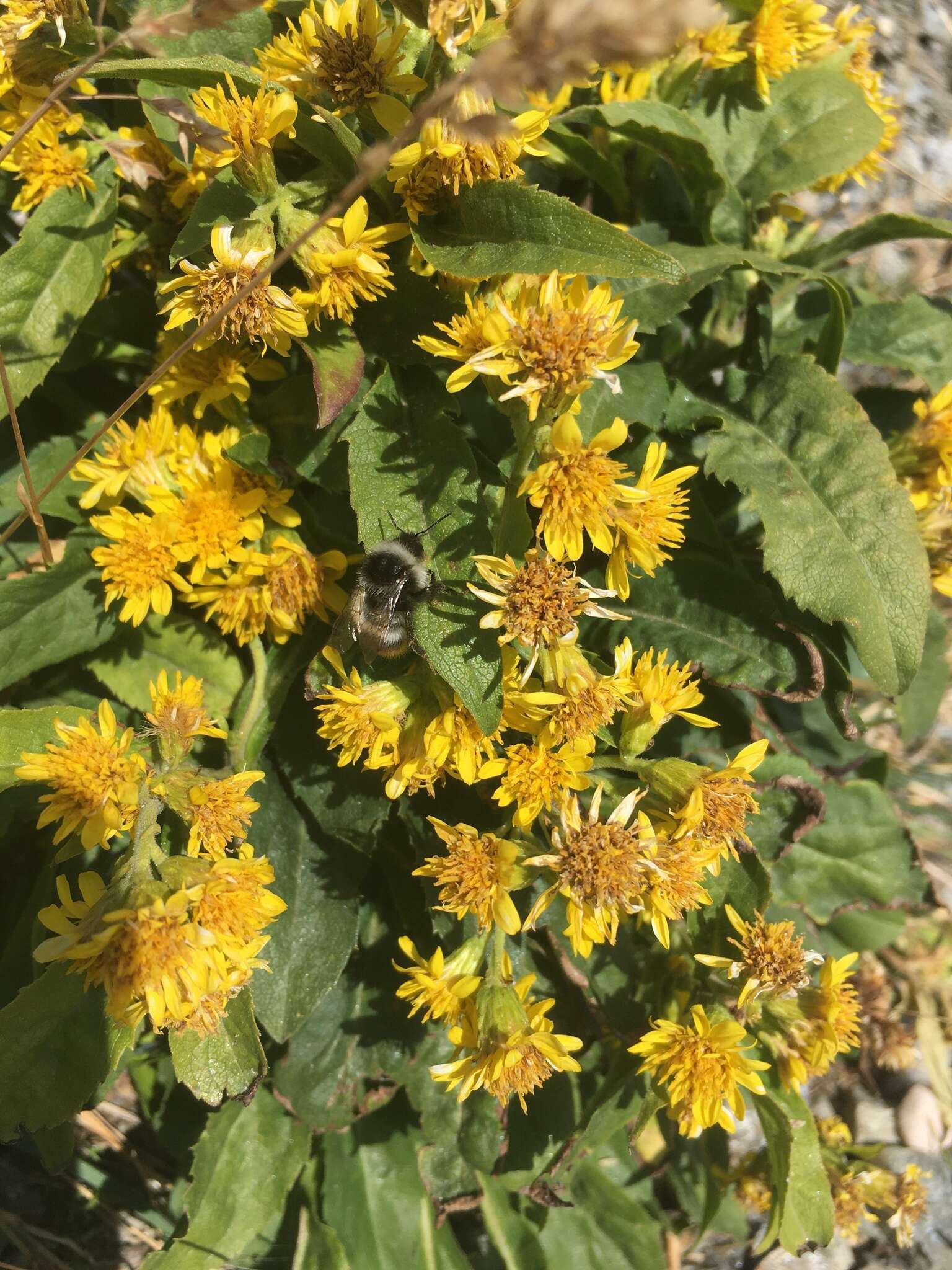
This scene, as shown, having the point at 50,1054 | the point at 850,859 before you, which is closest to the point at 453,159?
the point at 50,1054

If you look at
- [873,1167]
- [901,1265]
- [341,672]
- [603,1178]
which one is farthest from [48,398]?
[901,1265]

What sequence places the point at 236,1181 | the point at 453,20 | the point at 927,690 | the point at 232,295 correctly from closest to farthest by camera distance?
the point at 453,20 → the point at 232,295 → the point at 236,1181 → the point at 927,690

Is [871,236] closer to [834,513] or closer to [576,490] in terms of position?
[834,513]

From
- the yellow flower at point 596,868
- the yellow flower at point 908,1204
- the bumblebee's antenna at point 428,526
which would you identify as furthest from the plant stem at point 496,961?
the yellow flower at point 908,1204

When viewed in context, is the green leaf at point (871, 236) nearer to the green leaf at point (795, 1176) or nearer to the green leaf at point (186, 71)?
the green leaf at point (186, 71)

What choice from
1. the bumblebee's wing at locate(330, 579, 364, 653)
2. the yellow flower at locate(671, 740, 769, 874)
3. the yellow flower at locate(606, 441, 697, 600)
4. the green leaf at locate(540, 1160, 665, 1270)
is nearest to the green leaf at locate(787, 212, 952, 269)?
the yellow flower at locate(606, 441, 697, 600)

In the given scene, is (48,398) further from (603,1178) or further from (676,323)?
(603,1178)

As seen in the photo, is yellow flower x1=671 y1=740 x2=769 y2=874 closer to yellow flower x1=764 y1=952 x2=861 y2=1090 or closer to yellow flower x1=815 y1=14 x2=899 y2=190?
yellow flower x1=764 y1=952 x2=861 y2=1090
